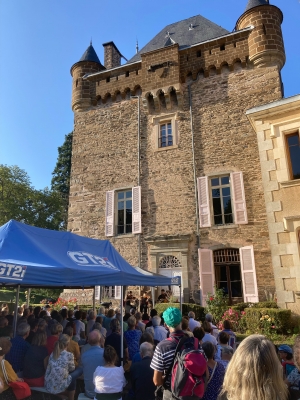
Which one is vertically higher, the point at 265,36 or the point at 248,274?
the point at 265,36

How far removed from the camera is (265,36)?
39.6 ft

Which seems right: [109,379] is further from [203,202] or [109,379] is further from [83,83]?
[83,83]

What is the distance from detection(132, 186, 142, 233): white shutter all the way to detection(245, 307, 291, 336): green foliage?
17.8 ft

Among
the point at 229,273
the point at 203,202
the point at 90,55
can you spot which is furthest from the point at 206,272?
the point at 90,55

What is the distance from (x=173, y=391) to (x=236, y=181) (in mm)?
9880

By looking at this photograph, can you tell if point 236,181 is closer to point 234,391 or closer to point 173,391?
point 173,391

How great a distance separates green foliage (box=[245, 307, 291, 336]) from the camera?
27.1 feet

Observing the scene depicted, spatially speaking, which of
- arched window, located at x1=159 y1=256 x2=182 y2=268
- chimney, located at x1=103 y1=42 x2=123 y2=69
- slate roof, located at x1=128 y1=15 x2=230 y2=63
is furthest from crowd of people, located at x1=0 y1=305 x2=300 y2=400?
chimney, located at x1=103 y1=42 x2=123 y2=69

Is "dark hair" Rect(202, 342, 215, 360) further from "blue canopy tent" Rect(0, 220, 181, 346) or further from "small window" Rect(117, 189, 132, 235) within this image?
"small window" Rect(117, 189, 132, 235)

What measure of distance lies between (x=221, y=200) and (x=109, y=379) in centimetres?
948

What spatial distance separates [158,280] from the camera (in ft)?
22.4

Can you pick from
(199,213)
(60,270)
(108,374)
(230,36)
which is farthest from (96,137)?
(108,374)

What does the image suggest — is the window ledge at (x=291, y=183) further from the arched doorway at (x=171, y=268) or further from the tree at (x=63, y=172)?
the tree at (x=63, y=172)

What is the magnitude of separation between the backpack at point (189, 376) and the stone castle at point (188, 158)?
28.6 ft
